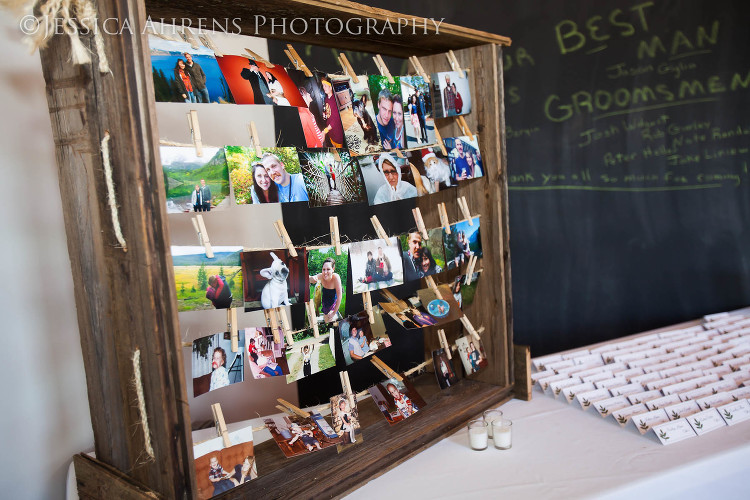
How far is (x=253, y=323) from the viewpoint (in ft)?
6.98

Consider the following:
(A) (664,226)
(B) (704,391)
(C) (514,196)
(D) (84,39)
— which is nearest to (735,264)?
(A) (664,226)

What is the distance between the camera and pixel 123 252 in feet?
3.53

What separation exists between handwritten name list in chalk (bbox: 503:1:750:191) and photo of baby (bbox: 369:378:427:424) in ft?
4.74

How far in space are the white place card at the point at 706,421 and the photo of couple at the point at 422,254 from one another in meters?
0.78

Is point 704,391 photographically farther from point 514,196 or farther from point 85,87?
point 85,87

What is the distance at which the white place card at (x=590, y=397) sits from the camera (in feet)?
5.87

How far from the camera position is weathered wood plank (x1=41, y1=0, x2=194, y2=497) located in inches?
39.8

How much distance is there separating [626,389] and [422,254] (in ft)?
2.57

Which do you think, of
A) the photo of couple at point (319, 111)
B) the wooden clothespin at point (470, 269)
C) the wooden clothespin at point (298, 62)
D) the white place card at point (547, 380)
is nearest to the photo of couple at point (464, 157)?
the wooden clothespin at point (470, 269)

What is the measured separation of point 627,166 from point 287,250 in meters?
2.12

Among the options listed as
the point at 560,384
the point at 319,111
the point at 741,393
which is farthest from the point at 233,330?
the point at 741,393

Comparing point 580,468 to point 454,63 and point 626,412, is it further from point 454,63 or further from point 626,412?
point 454,63

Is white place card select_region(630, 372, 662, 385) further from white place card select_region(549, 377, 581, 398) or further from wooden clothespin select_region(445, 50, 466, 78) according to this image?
wooden clothespin select_region(445, 50, 466, 78)

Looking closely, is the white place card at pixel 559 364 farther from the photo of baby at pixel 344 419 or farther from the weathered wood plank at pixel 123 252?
the weathered wood plank at pixel 123 252
